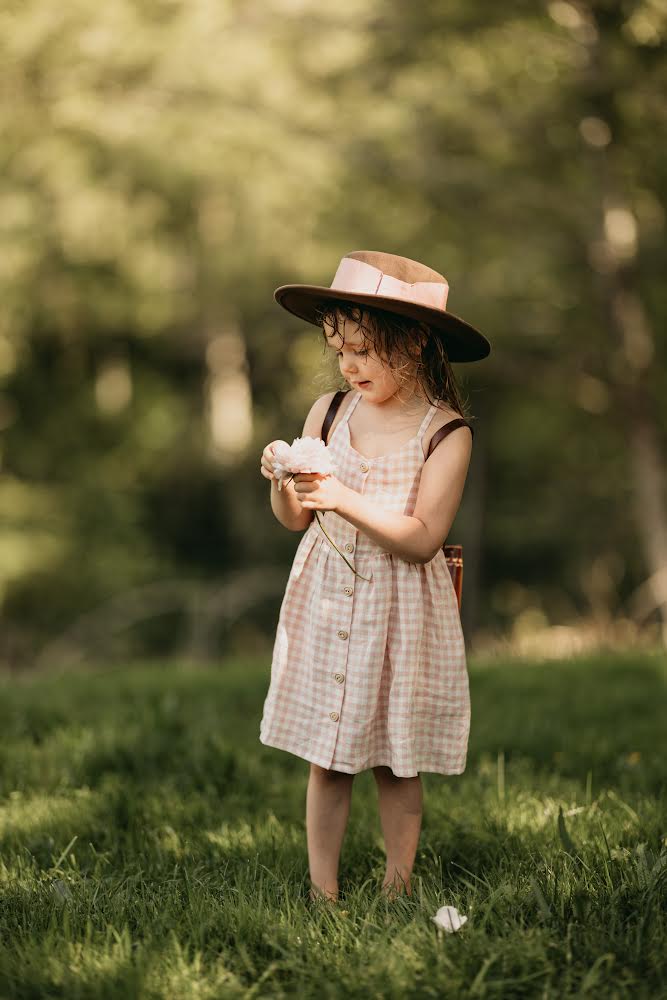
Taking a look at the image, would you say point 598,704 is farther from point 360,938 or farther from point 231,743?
point 360,938

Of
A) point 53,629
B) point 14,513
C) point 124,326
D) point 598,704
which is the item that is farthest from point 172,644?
point 598,704

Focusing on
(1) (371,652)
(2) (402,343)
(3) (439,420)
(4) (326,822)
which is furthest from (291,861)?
(2) (402,343)

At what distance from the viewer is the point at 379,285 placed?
262cm

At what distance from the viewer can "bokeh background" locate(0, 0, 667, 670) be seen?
8812mm

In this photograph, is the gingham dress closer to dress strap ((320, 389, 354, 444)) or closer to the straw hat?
dress strap ((320, 389, 354, 444))

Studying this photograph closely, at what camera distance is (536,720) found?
15.2ft

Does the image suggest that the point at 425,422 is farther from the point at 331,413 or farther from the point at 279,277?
the point at 279,277

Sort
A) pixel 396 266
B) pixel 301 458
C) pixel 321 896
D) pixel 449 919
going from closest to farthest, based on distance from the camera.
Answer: pixel 449 919 → pixel 301 458 → pixel 321 896 → pixel 396 266

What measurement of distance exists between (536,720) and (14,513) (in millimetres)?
11229

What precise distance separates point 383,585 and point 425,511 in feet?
0.70

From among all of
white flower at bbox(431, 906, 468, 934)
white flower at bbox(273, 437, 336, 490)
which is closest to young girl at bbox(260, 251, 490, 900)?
white flower at bbox(273, 437, 336, 490)

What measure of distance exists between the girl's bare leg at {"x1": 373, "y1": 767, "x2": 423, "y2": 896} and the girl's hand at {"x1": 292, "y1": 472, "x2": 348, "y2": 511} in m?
0.74

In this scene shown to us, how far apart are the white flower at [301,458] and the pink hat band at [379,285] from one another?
1.37 feet

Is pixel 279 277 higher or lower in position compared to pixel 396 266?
higher
